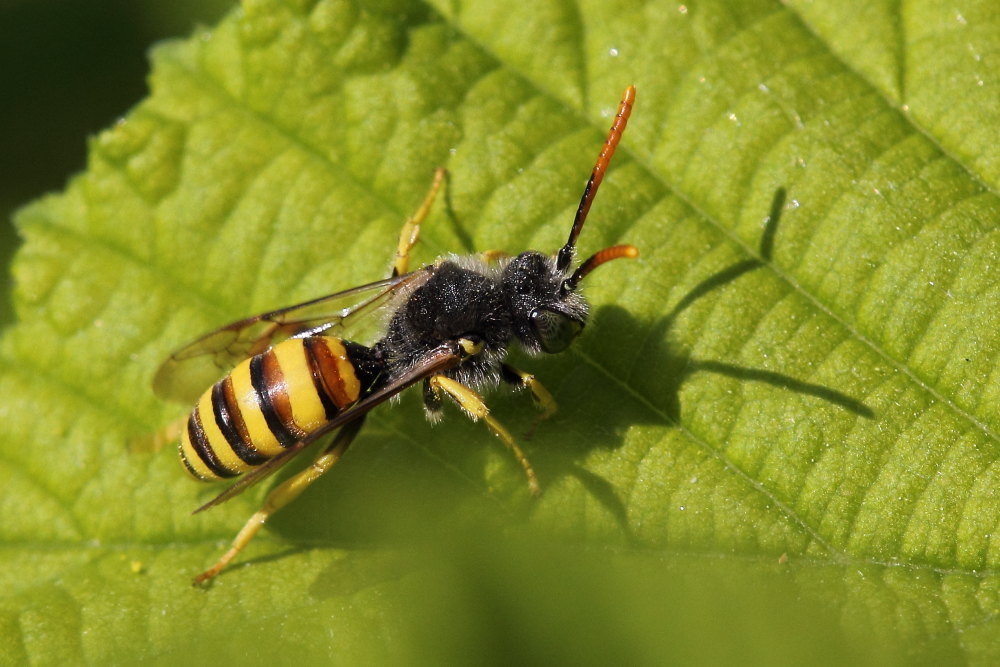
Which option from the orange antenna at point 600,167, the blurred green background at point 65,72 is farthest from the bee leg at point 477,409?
the blurred green background at point 65,72

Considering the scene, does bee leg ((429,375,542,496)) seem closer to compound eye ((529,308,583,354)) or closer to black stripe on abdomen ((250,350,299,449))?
compound eye ((529,308,583,354))

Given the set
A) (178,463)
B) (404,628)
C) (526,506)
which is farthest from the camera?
(178,463)

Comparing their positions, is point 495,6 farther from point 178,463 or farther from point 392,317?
point 178,463

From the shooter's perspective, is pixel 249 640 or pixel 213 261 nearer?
pixel 249 640

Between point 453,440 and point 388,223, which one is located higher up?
point 388,223

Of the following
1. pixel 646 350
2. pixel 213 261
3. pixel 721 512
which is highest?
pixel 213 261

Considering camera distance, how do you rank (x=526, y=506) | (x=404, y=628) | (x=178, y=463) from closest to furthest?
1. (x=404, y=628)
2. (x=526, y=506)
3. (x=178, y=463)

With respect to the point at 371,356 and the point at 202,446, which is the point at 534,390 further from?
the point at 202,446

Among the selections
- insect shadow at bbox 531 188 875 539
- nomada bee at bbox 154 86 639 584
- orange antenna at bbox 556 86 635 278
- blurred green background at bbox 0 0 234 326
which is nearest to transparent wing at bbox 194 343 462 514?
nomada bee at bbox 154 86 639 584

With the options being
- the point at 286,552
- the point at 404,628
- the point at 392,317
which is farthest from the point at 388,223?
the point at 404,628
